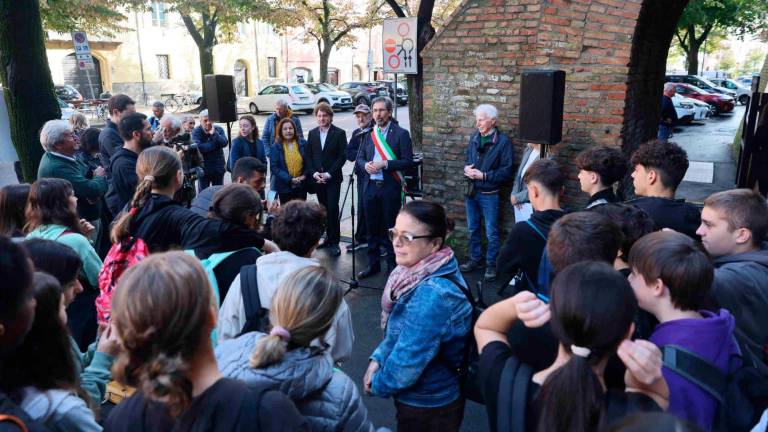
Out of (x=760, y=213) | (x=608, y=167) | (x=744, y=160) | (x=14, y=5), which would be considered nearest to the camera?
(x=760, y=213)

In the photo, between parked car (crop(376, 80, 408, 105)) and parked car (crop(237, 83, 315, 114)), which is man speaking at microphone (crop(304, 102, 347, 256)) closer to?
parked car (crop(237, 83, 315, 114))

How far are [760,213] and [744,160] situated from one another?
4.98 m

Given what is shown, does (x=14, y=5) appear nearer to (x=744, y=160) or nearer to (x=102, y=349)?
(x=102, y=349)

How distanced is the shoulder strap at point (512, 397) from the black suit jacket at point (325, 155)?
530cm

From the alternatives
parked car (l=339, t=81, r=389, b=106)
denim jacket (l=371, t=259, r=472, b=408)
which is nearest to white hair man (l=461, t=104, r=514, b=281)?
denim jacket (l=371, t=259, r=472, b=408)

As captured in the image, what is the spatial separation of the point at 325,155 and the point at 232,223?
3850mm

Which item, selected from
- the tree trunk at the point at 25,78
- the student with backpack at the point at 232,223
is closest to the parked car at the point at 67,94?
the tree trunk at the point at 25,78

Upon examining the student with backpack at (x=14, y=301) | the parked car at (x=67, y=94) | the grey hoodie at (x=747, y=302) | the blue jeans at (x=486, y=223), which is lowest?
the blue jeans at (x=486, y=223)

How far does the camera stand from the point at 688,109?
22.3m

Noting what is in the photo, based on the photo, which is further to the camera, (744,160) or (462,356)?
(744,160)

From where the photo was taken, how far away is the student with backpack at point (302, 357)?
1.72 meters

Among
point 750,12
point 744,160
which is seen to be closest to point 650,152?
point 744,160

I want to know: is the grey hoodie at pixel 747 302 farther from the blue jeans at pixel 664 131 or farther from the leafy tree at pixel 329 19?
the leafy tree at pixel 329 19

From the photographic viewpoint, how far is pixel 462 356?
7.97ft
